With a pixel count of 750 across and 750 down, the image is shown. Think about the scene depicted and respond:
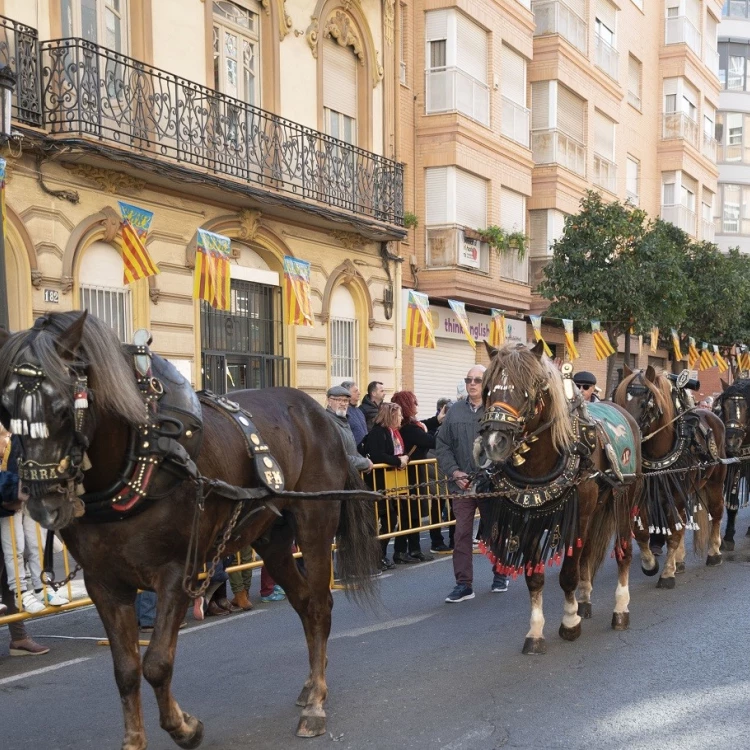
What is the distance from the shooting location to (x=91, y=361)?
12.6 ft

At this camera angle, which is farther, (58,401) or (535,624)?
(535,624)

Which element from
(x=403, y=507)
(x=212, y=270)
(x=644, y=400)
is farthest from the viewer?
(x=212, y=270)

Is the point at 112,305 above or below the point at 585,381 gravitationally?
above

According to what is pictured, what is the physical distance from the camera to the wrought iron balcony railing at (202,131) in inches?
471

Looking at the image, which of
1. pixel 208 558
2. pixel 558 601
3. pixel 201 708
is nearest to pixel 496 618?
pixel 558 601

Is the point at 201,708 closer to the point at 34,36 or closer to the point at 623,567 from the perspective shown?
the point at 623,567

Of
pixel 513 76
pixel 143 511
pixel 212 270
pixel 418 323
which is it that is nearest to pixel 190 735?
pixel 143 511

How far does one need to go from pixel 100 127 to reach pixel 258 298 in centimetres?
475

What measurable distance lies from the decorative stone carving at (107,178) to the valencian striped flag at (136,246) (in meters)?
0.50

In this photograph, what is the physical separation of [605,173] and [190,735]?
26.9 m

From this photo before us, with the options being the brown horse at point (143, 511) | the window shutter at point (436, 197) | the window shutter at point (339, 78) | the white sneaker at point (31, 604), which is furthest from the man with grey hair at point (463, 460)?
the window shutter at point (436, 197)

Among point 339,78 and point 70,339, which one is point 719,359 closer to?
point 339,78

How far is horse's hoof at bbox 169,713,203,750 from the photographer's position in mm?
4316

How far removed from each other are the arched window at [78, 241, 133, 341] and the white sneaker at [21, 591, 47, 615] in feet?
20.9
